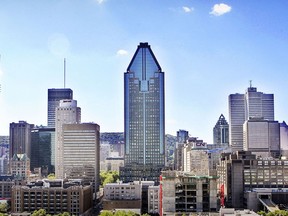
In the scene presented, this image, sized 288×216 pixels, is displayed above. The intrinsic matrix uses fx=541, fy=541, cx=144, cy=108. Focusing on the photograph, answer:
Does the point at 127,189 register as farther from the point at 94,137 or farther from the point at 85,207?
the point at 94,137

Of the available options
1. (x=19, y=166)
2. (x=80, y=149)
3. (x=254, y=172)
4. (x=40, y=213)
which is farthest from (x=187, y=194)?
(x=19, y=166)

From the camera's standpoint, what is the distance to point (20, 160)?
631 feet

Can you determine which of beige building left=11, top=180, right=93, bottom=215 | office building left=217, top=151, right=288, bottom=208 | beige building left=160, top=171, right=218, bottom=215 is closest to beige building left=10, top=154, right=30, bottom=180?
beige building left=11, top=180, right=93, bottom=215

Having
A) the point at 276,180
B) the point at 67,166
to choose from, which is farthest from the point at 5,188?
the point at 276,180

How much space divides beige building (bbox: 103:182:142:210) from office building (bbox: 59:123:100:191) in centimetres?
4612

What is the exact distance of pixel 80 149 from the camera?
607ft

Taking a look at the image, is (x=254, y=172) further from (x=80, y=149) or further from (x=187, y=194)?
(x=80, y=149)

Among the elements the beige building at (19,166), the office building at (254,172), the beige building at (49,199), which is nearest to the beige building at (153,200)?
the beige building at (49,199)

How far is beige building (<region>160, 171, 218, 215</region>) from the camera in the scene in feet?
327

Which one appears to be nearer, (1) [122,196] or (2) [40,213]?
(2) [40,213]

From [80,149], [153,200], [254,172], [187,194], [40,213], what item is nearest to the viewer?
[187,194]

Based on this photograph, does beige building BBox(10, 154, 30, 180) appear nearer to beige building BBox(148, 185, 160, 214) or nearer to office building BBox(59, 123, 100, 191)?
office building BBox(59, 123, 100, 191)

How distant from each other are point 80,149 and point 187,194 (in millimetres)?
89911

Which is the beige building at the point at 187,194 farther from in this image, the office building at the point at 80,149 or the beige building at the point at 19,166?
the beige building at the point at 19,166
